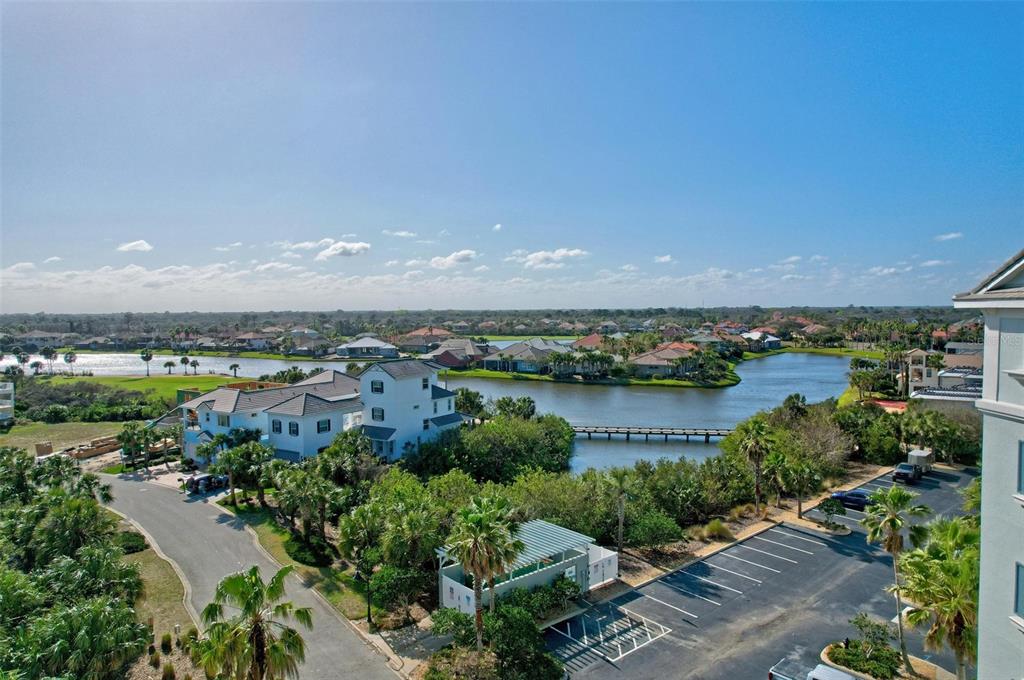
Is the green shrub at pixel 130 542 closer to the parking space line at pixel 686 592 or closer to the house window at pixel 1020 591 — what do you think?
the parking space line at pixel 686 592

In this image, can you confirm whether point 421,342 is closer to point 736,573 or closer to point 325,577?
point 325,577

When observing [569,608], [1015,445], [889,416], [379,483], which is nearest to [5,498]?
[379,483]

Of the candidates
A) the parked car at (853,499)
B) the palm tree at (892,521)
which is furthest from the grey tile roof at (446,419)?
the palm tree at (892,521)

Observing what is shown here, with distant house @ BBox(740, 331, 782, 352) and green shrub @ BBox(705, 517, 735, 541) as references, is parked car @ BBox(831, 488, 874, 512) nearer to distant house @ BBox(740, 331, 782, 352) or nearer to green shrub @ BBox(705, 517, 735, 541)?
green shrub @ BBox(705, 517, 735, 541)

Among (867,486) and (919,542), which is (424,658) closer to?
(919,542)

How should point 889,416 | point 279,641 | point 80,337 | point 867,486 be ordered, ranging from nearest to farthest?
point 279,641 → point 867,486 → point 889,416 → point 80,337

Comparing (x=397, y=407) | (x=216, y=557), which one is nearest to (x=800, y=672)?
(x=216, y=557)
